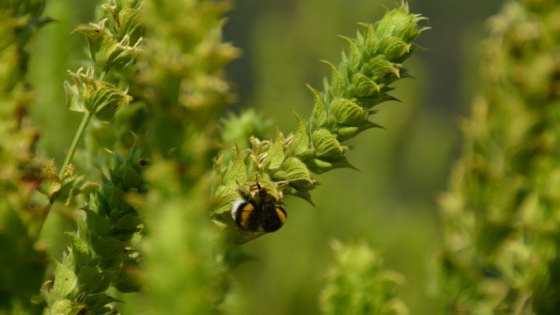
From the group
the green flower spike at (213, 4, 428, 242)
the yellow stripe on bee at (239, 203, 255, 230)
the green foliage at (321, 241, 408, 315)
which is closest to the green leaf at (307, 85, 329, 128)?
the green flower spike at (213, 4, 428, 242)

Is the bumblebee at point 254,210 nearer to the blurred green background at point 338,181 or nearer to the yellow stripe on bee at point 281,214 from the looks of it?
the yellow stripe on bee at point 281,214

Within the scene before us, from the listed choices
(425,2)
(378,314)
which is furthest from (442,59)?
(378,314)

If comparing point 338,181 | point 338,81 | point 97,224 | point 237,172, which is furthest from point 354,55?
point 338,181

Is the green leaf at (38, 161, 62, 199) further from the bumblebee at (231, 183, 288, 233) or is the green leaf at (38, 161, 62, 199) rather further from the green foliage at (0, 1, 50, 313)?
the bumblebee at (231, 183, 288, 233)

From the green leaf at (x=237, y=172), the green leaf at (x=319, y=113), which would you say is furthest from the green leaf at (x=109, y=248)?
the green leaf at (x=319, y=113)

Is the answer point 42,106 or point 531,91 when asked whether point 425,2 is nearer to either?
point 42,106
